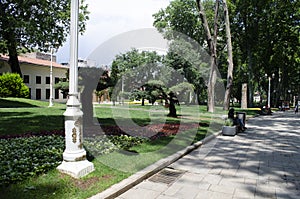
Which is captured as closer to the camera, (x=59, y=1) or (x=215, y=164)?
(x=215, y=164)

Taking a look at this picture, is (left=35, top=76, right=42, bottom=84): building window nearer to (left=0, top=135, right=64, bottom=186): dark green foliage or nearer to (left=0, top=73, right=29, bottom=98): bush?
(left=0, top=73, right=29, bottom=98): bush

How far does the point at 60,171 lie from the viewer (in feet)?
14.8

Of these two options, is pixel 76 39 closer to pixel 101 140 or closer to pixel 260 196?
pixel 101 140

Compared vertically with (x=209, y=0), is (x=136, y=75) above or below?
below

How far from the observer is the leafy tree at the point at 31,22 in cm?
1880

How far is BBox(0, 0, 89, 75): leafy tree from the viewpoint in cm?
1880

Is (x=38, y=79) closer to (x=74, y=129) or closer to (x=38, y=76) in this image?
(x=38, y=76)

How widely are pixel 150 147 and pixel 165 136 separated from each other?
191cm

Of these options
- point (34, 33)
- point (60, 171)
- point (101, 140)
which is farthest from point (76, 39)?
point (34, 33)

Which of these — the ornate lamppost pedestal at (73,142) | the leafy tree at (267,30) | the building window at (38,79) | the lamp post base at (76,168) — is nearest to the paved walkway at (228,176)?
the lamp post base at (76,168)

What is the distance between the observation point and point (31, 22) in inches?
746

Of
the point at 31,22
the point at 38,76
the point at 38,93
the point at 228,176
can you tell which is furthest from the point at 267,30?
the point at 38,93

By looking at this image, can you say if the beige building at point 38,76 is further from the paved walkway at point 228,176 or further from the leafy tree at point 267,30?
the paved walkway at point 228,176

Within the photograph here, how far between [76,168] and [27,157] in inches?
60.1
